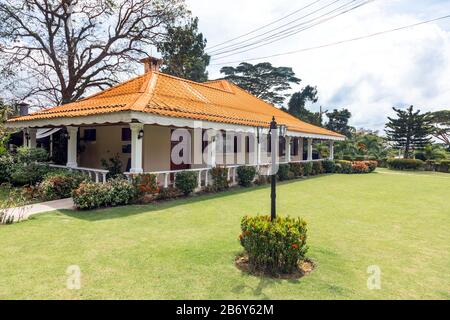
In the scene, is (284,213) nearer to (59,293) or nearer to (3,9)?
(59,293)

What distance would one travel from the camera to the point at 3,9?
20828mm

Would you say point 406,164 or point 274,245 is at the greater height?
point 406,164

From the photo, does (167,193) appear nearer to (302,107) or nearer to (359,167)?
(359,167)

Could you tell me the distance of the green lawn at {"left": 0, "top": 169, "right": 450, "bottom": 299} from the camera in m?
3.83

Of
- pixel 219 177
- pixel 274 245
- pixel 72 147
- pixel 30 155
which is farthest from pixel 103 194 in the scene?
pixel 30 155

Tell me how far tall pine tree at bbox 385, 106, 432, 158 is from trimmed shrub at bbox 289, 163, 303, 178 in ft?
71.2

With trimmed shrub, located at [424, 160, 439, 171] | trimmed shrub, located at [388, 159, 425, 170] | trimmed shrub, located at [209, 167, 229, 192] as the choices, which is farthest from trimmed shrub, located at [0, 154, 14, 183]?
trimmed shrub, located at [424, 160, 439, 171]

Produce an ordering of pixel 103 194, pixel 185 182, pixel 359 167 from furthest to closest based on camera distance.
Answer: pixel 359 167 < pixel 185 182 < pixel 103 194

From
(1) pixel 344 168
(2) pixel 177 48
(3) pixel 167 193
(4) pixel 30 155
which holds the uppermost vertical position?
(2) pixel 177 48

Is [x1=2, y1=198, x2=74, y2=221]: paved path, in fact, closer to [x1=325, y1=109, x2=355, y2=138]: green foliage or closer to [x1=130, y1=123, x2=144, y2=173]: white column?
[x1=130, y1=123, x2=144, y2=173]: white column

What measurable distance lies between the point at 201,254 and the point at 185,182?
6032 millimetres

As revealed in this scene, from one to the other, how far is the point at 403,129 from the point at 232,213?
33075 millimetres

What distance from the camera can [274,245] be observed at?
14.1 feet

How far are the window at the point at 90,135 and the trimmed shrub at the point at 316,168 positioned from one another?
14511 millimetres
